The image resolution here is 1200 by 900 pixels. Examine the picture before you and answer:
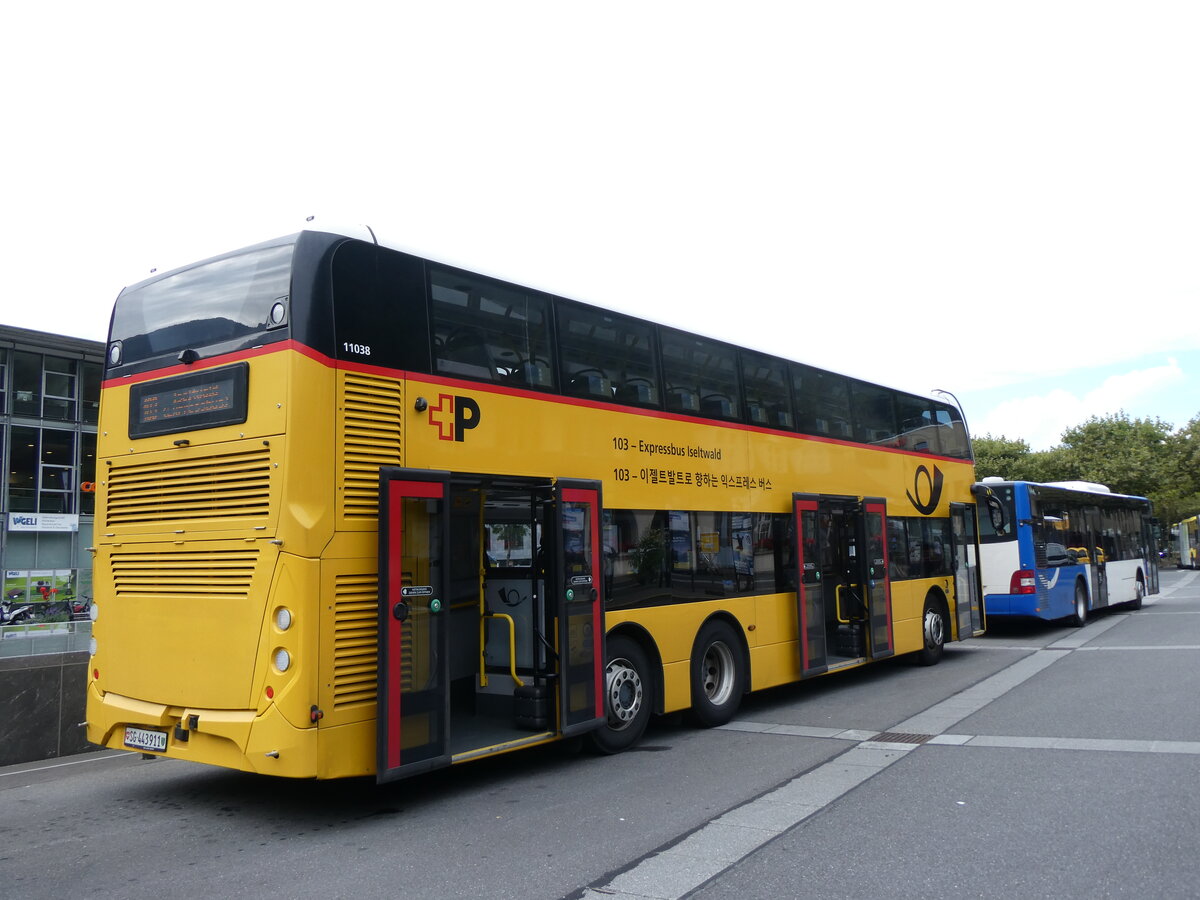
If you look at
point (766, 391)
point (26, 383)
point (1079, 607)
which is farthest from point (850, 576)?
point (26, 383)

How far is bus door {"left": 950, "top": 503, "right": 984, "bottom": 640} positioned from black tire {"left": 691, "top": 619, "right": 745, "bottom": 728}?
6357mm

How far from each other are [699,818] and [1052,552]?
14541mm

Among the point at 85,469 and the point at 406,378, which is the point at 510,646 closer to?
the point at 406,378

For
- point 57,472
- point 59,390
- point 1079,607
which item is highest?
point 59,390

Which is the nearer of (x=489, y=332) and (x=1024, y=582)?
(x=489, y=332)

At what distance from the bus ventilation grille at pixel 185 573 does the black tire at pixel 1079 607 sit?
17.8 m

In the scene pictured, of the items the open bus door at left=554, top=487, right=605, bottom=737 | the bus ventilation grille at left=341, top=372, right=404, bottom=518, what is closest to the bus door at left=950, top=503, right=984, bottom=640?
the open bus door at left=554, top=487, right=605, bottom=737

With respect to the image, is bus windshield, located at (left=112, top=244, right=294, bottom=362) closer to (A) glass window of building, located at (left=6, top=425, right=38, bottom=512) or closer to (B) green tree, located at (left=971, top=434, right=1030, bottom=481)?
(A) glass window of building, located at (left=6, top=425, right=38, bottom=512)

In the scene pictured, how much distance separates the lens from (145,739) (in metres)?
6.44

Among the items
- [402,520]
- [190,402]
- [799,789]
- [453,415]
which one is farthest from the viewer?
[453,415]

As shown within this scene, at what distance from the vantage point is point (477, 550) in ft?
27.1

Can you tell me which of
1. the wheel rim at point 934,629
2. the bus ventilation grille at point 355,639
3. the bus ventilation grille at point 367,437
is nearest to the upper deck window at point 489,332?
the bus ventilation grille at point 367,437

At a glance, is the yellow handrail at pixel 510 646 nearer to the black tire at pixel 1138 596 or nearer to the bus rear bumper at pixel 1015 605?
the bus rear bumper at pixel 1015 605

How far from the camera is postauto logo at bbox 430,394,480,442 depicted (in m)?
6.77
